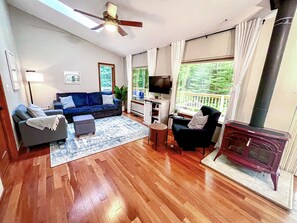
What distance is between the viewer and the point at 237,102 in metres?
2.48

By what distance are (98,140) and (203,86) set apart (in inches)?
123

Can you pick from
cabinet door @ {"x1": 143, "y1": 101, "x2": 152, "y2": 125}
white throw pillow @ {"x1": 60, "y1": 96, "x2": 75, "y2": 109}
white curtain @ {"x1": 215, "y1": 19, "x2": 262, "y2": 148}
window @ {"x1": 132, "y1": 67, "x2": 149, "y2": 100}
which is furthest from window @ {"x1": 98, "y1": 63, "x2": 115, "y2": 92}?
white curtain @ {"x1": 215, "y1": 19, "x2": 262, "y2": 148}

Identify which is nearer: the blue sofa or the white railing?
the white railing

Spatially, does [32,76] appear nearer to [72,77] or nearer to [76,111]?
[72,77]

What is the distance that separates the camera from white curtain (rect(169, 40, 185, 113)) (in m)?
3.27

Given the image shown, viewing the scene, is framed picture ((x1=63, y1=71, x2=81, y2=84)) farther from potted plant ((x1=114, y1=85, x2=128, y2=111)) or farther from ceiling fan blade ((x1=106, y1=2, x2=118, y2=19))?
ceiling fan blade ((x1=106, y1=2, x2=118, y2=19))

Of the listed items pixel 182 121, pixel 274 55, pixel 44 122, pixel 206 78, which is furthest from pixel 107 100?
pixel 274 55

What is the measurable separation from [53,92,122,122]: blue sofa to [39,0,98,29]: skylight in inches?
88.7

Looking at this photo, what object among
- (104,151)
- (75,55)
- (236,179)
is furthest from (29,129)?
(236,179)

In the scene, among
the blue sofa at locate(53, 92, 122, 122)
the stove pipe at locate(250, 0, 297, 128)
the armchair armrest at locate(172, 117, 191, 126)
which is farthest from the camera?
the blue sofa at locate(53, 92, 122, 122)

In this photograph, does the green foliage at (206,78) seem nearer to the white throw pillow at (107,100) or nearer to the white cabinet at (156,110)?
the white cabinet at (156,110)

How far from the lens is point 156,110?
393cm

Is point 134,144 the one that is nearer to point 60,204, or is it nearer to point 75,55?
point 60,204

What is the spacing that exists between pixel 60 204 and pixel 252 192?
243cm
